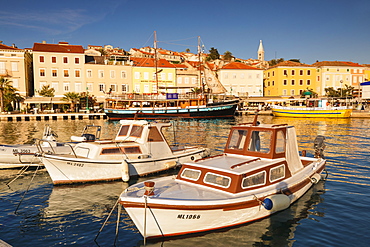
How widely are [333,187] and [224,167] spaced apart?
7271 mm

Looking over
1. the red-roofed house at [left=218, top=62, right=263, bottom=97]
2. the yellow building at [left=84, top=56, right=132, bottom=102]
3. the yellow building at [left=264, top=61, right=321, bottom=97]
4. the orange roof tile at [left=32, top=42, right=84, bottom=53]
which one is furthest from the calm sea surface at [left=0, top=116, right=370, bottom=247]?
the yellow building at [left=264, top=61, right=321, bottom=97]

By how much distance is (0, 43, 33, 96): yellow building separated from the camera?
62.9 m

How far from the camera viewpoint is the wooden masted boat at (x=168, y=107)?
58938 millimetres

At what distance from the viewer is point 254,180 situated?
31.6ft

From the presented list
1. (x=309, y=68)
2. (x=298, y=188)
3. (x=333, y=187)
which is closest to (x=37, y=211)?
(x=298, y=188)

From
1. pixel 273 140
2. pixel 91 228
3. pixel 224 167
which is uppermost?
pixel 273 140

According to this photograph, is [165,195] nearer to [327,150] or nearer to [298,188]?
[298,188]

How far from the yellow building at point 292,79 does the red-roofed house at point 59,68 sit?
53.3m

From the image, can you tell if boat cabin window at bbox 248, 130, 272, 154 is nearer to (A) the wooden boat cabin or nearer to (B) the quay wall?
(A) the wooden boat cabin

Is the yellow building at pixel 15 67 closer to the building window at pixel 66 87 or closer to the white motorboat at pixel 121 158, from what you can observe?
the building window at pixel 66 87

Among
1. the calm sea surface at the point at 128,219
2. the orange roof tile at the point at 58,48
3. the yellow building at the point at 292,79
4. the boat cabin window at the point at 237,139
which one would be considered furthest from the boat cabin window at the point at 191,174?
the yellow building at the point at 292,79

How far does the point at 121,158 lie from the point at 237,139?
6.48 m

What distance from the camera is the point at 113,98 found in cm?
6109

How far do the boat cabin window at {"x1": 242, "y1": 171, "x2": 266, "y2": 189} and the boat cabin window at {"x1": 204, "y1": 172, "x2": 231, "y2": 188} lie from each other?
0.54 m
